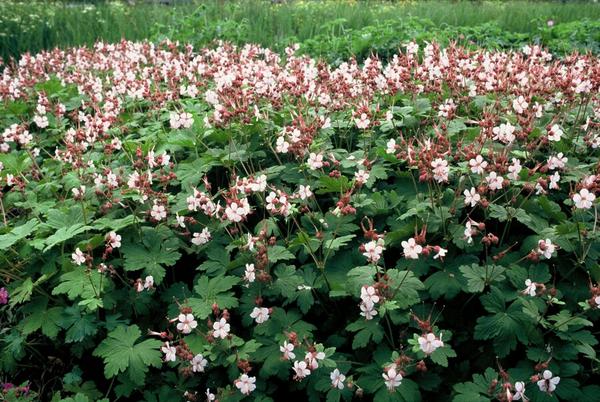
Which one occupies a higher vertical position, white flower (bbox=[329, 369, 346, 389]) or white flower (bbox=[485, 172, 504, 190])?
white flower (bbox=[485, 172, 504, 190])

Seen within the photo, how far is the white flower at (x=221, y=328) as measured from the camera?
2418mm

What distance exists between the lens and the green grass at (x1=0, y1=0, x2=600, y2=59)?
7.69 metres

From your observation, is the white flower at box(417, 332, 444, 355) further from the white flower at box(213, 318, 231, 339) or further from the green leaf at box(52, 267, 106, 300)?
Result: the green leaf at box(52, 267, 106, 300)

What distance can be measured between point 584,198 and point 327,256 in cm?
111

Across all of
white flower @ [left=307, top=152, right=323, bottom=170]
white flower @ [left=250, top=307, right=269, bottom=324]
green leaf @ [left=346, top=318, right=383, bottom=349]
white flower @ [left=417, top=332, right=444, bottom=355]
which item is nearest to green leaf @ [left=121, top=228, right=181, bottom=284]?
white flower @ [left=250, top=307, right=269, bottom=324]

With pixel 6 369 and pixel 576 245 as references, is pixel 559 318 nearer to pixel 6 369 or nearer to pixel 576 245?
pixel 576 245

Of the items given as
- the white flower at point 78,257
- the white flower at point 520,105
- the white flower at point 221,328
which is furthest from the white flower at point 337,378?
the white flower at point 520,105

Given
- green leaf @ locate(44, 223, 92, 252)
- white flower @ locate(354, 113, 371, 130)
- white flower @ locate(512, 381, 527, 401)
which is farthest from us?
white flower @ locate(354, 113, 371, 130)

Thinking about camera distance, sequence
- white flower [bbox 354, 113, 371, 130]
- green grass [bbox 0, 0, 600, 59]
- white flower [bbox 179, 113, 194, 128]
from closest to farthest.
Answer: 1. white flower [bbox 354, 113, 371, 130]
2. white flower [bbox 179, 113, 194, 128]
3. green grass [bbox 0, 0, 600, 59]

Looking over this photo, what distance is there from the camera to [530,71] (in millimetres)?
3838

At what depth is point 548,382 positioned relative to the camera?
2.25 m

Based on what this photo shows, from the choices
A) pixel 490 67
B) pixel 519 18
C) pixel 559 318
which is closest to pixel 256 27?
pixel 519 18

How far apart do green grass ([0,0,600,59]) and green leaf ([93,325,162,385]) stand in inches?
204

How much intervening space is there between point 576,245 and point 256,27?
6.09 m
